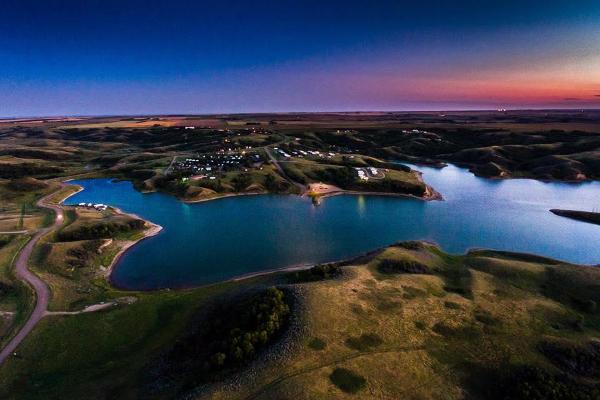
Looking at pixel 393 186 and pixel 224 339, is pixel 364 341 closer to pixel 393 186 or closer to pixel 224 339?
pixel 224 339

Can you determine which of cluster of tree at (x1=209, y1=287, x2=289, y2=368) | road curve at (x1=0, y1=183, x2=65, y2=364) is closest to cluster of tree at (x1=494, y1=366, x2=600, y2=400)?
cluster of tree at (x1=209, y1=287, x2=289, y2=368)

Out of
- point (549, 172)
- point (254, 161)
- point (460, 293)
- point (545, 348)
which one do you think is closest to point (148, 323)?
point (460, 293)

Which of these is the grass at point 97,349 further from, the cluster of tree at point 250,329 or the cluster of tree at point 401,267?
the cluster of tree at point 401,267

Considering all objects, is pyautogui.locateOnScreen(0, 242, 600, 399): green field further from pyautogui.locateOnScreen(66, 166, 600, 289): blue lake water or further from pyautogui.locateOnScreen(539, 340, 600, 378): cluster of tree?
pyautogui.locateOnScreen(66, 166, 600, 289): blue lake water

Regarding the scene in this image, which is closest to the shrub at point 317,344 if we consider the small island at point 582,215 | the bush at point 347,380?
the bush at point 347,380

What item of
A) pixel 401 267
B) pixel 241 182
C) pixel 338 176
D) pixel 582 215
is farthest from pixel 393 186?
pixel 401 267
